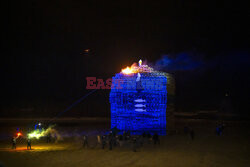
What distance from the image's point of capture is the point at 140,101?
26109 mm

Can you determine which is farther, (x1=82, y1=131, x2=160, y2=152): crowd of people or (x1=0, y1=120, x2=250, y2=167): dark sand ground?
(x1=82, y1=131, x2=160, y2=152): crowd of people

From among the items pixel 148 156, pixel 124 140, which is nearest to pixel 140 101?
pixel 124 140

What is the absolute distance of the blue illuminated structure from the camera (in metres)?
25.5

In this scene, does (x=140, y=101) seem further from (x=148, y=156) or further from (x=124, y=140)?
(x=148, y=156)

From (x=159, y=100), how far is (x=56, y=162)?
1244 centimetres

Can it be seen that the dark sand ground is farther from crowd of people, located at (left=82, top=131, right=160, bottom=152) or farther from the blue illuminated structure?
the blue illuminated structure

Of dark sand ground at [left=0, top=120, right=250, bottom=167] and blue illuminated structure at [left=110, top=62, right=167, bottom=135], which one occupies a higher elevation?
blue illuminated structure at [left=110, top=62, right=167, bottom=135]

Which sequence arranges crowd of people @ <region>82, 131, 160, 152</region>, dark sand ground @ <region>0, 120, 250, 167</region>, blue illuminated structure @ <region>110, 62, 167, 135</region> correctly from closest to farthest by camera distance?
dark sand ground @ <region>0, 120, 250, 167</region> < crowd of people @ <region>82, 131, 160, 152</region> < blue illuminated structure @ <region>110, 62, 167, 135</region>

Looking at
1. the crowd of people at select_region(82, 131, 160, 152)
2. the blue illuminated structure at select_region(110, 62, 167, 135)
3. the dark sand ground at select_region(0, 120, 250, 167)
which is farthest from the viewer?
the blue illuminated structure at select_region(110, 62, 167, 135)

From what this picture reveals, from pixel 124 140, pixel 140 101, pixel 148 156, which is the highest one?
pixel 140 101

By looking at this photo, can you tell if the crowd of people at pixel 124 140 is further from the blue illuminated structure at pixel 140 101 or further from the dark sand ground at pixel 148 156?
the blue illuminated structure at pixel 140 101

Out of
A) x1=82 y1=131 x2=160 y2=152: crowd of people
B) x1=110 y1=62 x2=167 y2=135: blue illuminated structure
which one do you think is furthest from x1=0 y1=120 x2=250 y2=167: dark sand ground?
x1=110 y1=62 x2=167 y2=135: blue illuminated structure

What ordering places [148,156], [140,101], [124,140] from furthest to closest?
[140,101] → [124,140] → [148,156]

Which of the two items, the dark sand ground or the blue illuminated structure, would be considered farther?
the blue illuminated structure
